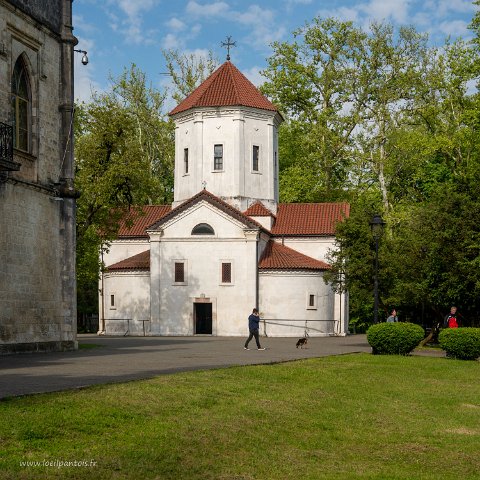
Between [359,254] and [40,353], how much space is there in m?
15.3

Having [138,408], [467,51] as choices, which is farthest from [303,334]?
[138,408]

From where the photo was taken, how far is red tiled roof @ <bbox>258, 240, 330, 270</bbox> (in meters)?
50.6

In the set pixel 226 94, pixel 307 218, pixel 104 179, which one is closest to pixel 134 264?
pixel 307 218

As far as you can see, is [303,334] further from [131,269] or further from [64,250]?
[64,250]

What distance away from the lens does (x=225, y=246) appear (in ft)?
168

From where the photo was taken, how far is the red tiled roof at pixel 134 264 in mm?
53156

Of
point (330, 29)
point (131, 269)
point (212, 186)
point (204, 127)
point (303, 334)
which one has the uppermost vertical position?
point (330, 29)

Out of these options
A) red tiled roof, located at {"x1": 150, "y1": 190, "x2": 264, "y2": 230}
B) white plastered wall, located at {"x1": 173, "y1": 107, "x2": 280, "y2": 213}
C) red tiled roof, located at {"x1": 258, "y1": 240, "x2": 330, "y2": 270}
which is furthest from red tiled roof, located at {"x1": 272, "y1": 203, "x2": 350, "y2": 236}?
red tiled roof, located at {"x1": 150, "y1": 190, "x2": 264, "y2": 230}

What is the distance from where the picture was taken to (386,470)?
10.4 meters

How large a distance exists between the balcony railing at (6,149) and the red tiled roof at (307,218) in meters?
32.4

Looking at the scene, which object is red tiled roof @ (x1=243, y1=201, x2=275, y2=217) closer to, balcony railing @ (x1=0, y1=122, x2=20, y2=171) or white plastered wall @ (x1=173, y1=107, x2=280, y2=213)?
white plastered wall @ (x1=173, y1=107, x2=280, y2=213)

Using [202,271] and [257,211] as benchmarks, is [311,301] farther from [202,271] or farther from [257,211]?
[257,211]

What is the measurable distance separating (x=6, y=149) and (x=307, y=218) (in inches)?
1348

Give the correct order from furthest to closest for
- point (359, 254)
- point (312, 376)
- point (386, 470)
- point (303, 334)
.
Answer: point (303, 334)
point (359, 254)
point (312, 376)
point (386, 470)
